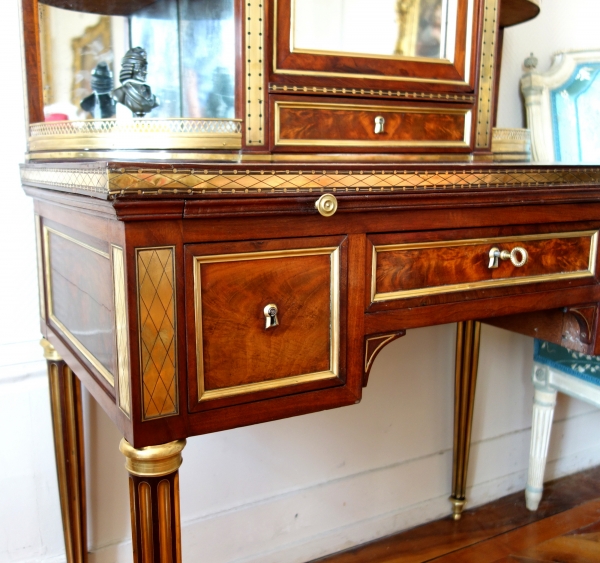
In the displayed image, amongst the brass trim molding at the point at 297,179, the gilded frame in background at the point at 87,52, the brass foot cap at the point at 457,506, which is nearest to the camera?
the brass trim molding at the point at 297,179

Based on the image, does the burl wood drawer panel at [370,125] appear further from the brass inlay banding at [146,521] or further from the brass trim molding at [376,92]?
the brass inlay banding at [146,521]

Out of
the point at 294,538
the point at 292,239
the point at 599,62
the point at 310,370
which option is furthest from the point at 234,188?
the point at 599,62

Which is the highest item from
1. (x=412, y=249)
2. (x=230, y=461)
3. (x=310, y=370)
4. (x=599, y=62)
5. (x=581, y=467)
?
(x=599, y=62)

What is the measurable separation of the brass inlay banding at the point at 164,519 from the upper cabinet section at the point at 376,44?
47 centimetres

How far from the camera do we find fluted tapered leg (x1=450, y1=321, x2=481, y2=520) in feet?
4.45

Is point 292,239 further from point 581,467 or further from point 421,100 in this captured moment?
point 581,467

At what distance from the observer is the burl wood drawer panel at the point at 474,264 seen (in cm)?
75

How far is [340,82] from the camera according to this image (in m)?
0.82

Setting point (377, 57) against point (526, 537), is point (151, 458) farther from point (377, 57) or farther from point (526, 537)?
point (526, 537)

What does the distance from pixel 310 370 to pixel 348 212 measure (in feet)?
0.58

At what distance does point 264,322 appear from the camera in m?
0.68

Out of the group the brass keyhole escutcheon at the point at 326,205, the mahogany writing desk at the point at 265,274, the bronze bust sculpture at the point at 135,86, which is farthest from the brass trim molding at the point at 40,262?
the brass keyhole escutcheon at the point at 326,205

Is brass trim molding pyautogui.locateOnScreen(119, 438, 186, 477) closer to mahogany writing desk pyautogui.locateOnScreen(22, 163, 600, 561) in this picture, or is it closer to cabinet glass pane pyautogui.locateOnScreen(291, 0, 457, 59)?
mahogany writing desk pyautogui.locateOnScreen(22, 163, 600, 561)

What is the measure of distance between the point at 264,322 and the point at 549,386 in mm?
927
